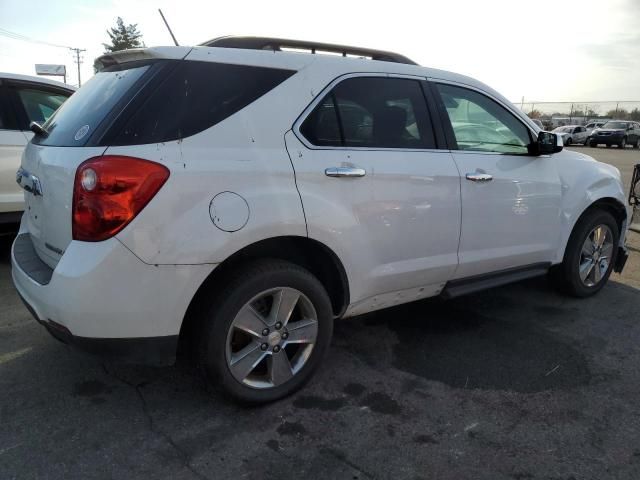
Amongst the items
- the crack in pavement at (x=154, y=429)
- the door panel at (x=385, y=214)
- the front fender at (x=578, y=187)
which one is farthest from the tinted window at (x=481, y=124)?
the crack in pavement at (x=154, y=429)

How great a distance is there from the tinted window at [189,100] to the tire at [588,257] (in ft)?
9.86

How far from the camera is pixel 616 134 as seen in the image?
3225 cm

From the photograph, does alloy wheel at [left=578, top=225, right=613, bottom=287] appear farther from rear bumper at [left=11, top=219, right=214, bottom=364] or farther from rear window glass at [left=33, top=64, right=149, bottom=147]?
rear window glass at [left=33, top=64, right=149, bottom=147]

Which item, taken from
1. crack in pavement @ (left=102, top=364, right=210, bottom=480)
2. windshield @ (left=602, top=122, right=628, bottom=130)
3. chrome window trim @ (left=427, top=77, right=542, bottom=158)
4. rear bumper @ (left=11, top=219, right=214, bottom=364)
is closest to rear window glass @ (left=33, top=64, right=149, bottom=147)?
rear bumper @ (left=11, top=219, right=214, bottom=364)

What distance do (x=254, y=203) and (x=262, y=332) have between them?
0.68 metres

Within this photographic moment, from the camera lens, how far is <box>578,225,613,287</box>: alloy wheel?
180 inches

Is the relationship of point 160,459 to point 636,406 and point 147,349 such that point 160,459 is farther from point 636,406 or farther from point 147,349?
point 636,406

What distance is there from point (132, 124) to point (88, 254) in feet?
1.99

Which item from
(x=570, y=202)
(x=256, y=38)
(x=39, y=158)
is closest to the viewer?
(x=39, y=158)

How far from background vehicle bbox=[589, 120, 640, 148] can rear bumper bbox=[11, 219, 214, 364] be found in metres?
35.6

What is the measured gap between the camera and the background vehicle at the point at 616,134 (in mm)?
32344

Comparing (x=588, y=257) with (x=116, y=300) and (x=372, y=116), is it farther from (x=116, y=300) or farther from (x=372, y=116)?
(x=116, y=300)

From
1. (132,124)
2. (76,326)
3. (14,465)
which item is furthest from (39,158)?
(14,465)

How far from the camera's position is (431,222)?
10.7ft
